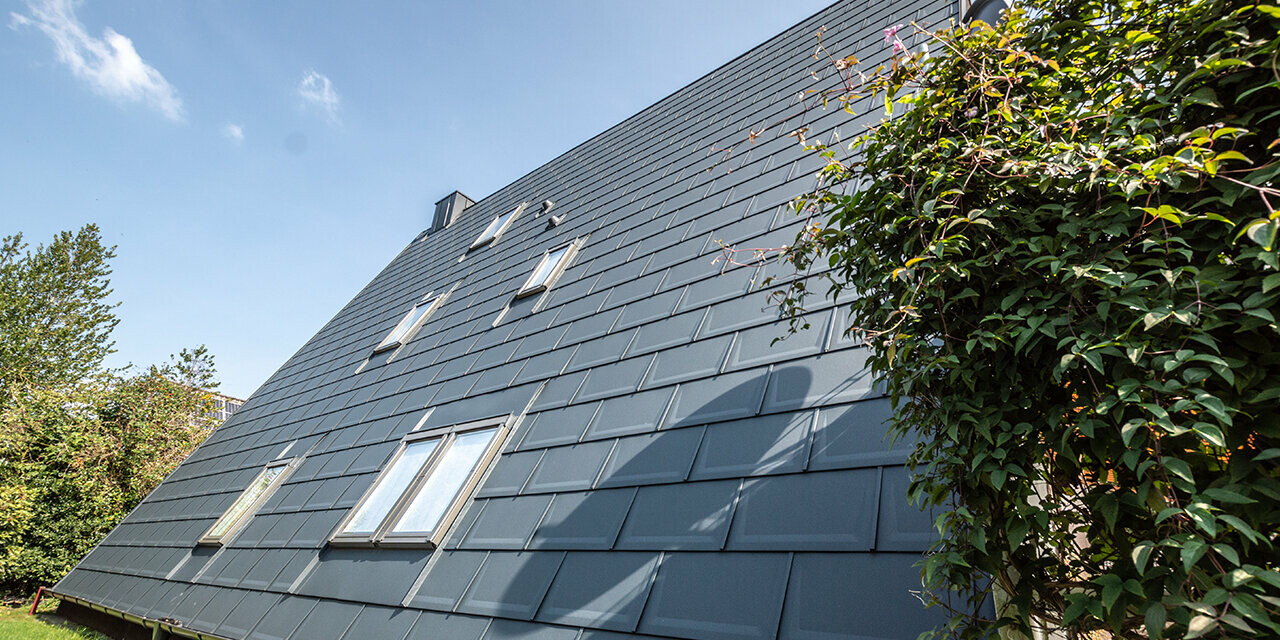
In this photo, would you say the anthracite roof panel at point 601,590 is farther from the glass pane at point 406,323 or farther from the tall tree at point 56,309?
the tall tree at point 56,309

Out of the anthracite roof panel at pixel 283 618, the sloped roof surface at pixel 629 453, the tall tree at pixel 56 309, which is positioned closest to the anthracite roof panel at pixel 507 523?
the sloped roof surface at pixel 629 453

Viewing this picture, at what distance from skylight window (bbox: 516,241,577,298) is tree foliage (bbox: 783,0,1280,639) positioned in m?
3.98

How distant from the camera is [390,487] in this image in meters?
3.82

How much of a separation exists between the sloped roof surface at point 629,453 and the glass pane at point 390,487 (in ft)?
0.62

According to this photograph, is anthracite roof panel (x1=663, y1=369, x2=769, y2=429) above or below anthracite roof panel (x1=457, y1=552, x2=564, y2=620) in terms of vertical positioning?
above

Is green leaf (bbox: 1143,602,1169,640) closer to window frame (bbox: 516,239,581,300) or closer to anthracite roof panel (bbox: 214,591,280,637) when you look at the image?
anthracite roof panel (bbox: 214,591,280,637)

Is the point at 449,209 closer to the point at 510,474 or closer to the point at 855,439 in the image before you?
the point at 510,474

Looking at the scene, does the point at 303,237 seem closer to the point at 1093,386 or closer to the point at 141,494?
the point at 141,494

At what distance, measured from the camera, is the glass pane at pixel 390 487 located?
3594mm

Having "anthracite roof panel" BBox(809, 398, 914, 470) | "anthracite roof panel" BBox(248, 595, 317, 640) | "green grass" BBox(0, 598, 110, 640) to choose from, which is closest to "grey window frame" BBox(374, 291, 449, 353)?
"anthracite roof panel" BBox(248, 595, 317, 640)

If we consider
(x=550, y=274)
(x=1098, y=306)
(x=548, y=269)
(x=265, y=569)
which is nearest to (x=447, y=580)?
(x=265, y=569)

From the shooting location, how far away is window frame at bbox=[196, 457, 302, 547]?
4879 millimetres

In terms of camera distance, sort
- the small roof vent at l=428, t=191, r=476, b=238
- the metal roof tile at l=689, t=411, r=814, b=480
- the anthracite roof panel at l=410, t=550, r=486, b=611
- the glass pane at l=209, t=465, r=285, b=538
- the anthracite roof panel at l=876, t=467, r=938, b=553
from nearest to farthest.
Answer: the anthracite roof panel at l=876, t=467, r=938, b=553
the metal roof tile at l=689, t=411, r=814, b=480
the anthracite roof panel at l=410, t=550, r=486, b=611
the glass pane at l=209, t=465, r=285, b=538
the small roof vent at l=428, t=191, r=476, b=238

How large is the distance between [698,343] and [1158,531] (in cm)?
221
